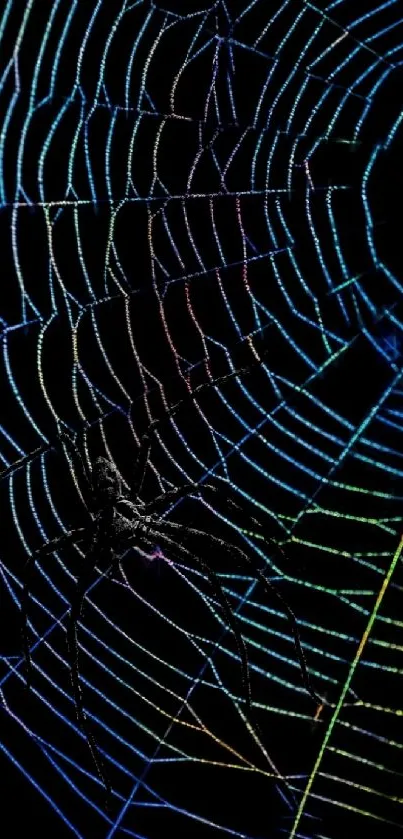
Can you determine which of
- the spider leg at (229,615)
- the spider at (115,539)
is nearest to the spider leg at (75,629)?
the spider at (115,539)

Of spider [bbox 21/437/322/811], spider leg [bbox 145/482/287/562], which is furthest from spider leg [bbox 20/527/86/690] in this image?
spider leg [bbox 145/482/287/562]

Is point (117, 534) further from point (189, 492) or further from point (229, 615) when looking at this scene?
point (229, 615)

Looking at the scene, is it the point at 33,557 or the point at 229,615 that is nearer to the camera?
the point at 229,615

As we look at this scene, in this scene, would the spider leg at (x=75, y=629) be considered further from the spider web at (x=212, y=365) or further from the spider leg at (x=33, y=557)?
the spider web at (x=212, y=365)

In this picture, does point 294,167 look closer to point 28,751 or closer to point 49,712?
point 49,712

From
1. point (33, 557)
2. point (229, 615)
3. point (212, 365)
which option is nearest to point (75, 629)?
point (33, 557)

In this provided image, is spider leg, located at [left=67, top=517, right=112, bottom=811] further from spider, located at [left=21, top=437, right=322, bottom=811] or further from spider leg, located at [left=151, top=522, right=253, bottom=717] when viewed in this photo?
spider leg, located at [left=151, top=522, right=253, bottom=717]
